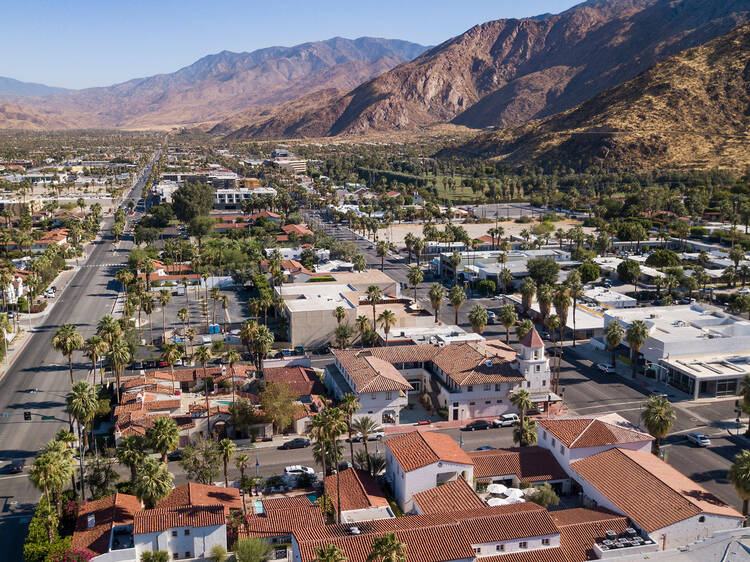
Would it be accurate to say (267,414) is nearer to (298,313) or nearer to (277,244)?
(298,313)

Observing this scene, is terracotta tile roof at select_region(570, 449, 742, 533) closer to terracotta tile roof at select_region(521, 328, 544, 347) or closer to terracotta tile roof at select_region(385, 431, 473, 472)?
terracotta tile roof at select_region(385, 431, 473, 472)

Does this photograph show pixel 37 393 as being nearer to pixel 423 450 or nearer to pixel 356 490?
pixel 356 490

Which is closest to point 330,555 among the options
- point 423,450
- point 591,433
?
point 423,450

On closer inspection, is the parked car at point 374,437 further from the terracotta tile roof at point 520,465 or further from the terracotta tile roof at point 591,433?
the terracotta tile roof at point 591,433

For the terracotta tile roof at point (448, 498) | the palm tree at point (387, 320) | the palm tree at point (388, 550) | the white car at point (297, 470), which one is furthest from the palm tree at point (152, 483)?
the palm tree at point (387, 320)

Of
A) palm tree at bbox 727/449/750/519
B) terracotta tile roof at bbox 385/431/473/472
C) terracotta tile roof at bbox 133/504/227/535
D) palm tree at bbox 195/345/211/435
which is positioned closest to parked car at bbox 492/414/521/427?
terracotta tile roof at bbox 385/431/473/472
